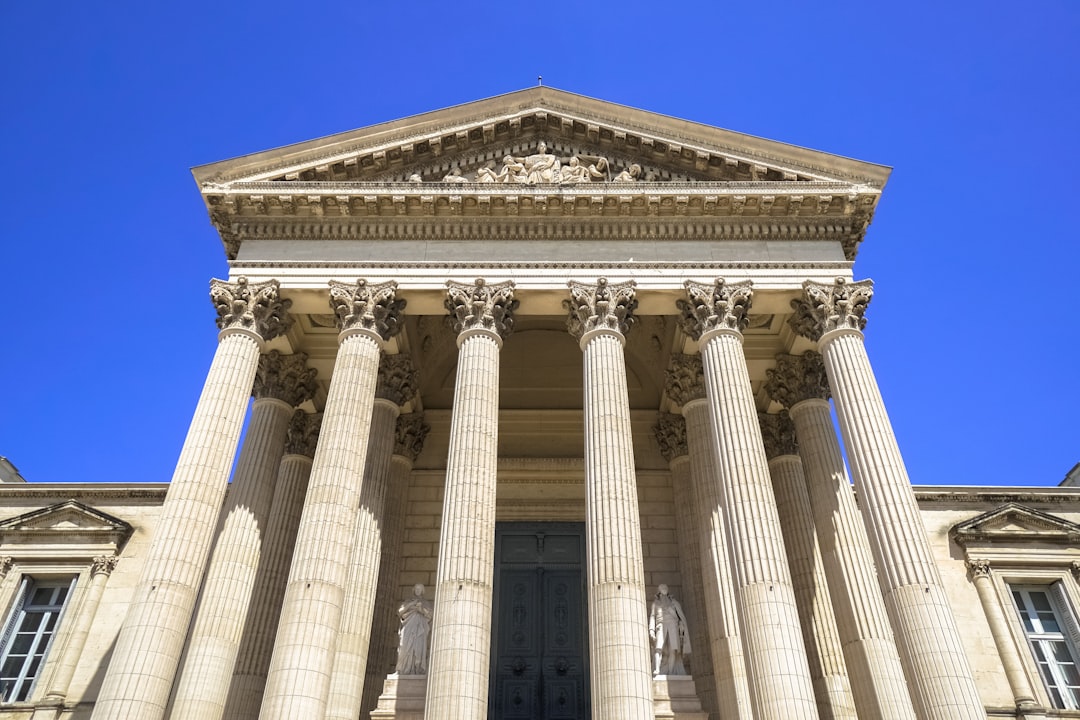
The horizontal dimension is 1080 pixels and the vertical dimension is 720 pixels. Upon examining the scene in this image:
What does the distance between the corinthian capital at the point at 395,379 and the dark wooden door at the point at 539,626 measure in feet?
16.6

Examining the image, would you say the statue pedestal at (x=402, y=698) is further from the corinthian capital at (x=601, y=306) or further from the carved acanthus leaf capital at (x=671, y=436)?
the carved acanthus leaf capital at (x=671, y=436)

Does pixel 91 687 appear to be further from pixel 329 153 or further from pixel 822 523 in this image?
pixel 822 523

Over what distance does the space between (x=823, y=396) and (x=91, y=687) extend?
19.9m

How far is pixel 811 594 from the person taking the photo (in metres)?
19.3

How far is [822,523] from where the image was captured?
1928 cm

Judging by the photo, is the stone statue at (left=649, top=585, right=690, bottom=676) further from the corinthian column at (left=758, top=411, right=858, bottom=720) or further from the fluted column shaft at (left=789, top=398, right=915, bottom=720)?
the fluted column shaft at (left=789, top=398, right=915, bottom=720)

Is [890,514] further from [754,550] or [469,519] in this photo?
[469,519]

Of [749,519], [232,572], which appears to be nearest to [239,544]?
[232,572]

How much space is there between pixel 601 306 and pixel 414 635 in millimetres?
8843

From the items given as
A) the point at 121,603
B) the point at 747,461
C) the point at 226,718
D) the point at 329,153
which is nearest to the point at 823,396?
the point at 747,461

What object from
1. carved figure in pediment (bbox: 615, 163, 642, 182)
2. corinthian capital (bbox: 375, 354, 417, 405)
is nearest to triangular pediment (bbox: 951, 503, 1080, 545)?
carved figure in pediment (bbox: 615, 163, 642, 182)

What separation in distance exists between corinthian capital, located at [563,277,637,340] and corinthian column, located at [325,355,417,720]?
513cm

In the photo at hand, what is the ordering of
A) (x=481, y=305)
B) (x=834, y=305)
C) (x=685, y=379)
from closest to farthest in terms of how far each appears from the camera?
1. (x=834, y=305)
2. (x=481, y=305)
3. (x=685, y=379)

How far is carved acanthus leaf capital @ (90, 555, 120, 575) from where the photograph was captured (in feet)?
74.5
